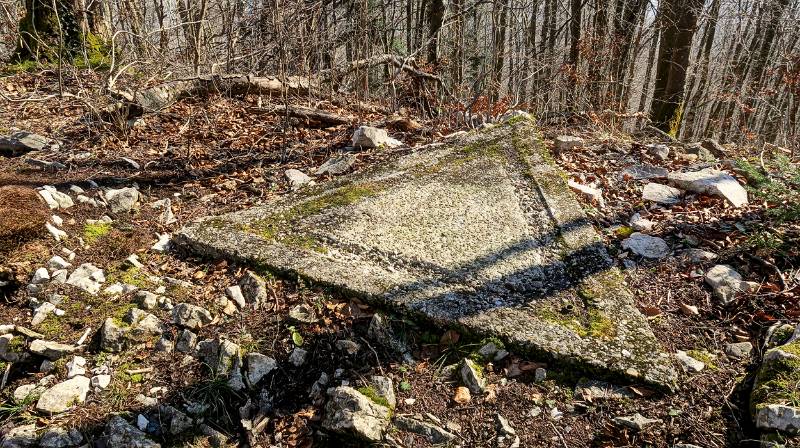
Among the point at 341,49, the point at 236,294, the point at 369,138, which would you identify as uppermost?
A: the point at 341,49

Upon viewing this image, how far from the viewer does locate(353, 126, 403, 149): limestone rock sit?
13.4 ft

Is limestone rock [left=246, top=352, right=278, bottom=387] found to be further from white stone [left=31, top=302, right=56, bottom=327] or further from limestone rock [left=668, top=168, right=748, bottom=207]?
limestone rock [left=668, top=168, right=748, bottom=207]

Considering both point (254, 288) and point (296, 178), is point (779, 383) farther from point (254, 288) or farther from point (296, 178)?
point (296, 178)

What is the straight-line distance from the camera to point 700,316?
2445mm

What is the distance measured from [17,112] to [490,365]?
4862 millimetres

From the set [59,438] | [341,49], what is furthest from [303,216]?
[341,49]

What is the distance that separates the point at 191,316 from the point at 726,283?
268 centimetres

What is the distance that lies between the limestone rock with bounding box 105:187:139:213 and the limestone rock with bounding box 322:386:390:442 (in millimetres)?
2067

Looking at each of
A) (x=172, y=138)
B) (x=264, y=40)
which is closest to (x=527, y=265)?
(x=172, y=138)

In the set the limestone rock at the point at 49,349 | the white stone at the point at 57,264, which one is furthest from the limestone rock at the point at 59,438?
the white stone at the point at 57,264

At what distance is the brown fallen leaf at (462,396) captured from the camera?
2027mm

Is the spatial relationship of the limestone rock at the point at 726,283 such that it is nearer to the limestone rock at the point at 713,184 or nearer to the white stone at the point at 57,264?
the limestone rock at the point at 713,184

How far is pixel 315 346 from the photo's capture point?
2266mm

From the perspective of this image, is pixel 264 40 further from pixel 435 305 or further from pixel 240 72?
pixel 435 305
